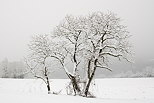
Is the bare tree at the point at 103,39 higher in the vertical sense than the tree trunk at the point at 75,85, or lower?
higher

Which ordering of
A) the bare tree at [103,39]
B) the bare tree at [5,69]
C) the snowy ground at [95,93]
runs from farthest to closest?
the bare tree at [5,69] < the bare tree at [103,39] < the snowy ground at [95,93]

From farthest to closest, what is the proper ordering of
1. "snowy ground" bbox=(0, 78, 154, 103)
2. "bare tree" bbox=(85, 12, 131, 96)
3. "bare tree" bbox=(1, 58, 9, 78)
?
"bare tree" bbox=(1, 58, 9, 78) → "bare tree" bbox=(85, 12, 131, 96) → "snowy ground" bbox=(0, 78, 154, 103)

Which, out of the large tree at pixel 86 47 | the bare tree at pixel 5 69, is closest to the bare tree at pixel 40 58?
the large tree at pixel 86 47

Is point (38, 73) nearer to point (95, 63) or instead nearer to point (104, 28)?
point (95, 63)

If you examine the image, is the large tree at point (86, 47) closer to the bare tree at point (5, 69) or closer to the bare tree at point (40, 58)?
the bare tree at point (40, 58)

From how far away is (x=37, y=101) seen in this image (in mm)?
12039

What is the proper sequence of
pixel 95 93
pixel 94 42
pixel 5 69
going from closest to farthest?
pixel 94 42, pixel 95 93, pixel 5 69

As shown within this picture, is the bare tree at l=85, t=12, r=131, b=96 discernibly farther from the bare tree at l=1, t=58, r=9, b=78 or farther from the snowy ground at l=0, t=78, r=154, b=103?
the bare tree at l=1, t=58, r=9, b=78

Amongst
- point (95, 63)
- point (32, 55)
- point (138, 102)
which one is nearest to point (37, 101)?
point (138, 102)

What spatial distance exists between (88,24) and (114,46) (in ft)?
12.1

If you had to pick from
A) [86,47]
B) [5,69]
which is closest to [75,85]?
[86,47]

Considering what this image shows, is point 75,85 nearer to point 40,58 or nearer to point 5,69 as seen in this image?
point 40,58

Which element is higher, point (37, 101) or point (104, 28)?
point (104, 28)

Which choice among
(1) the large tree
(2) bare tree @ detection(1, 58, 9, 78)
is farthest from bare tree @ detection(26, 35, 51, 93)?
(2) bare tree @ detection(1, 58, 9, 78)
